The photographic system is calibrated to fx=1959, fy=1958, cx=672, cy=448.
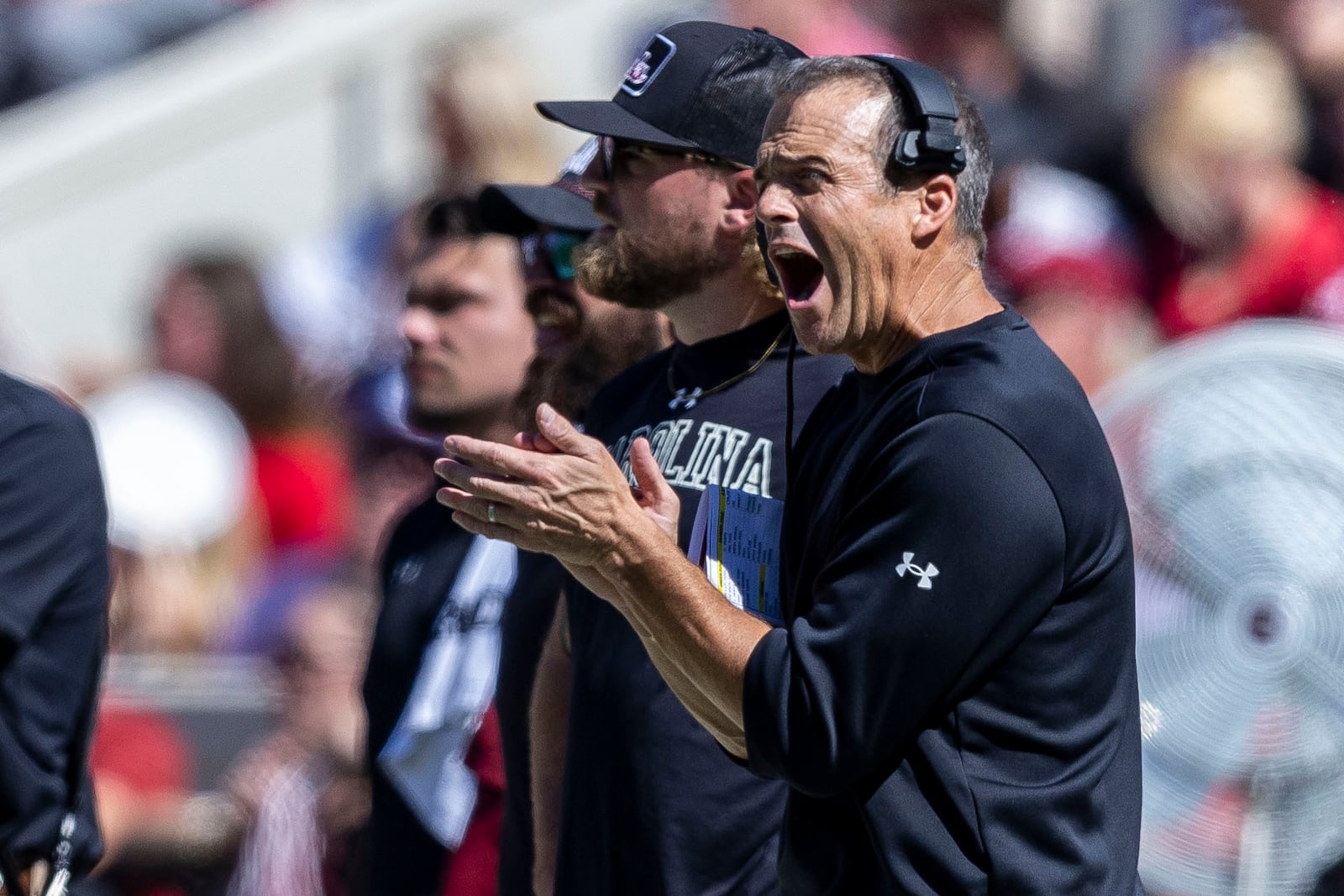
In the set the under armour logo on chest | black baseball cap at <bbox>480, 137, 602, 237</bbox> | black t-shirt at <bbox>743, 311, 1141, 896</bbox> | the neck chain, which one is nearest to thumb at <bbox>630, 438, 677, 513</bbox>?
black t-shirt at <bbox>743, 311, 1141, 896</bbox>

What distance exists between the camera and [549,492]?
229cm

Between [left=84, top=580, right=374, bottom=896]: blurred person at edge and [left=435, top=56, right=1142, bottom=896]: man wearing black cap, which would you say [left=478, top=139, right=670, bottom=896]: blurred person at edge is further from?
[left=84, top=580, right=374, bottom=896]: blurred person at edge

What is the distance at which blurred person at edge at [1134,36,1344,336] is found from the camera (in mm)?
5219

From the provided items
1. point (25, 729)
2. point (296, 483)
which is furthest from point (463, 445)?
point (296, 483)

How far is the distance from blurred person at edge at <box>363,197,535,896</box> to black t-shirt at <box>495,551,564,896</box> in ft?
0.96

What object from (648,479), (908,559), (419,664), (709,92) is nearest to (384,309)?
Answer: (419,664)

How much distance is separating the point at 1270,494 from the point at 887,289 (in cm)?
140

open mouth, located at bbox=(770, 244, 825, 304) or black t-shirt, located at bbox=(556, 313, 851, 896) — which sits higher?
open mouth, located at bbox=(770, 244, 825, 304)

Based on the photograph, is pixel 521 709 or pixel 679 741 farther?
pixel 521 709

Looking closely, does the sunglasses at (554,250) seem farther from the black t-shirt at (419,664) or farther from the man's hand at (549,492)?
the man's hand at (549,492)

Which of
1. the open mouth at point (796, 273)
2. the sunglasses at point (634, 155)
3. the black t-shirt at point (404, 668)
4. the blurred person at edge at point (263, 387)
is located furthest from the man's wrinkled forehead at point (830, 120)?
the blurred person at edge at point (263, 387)

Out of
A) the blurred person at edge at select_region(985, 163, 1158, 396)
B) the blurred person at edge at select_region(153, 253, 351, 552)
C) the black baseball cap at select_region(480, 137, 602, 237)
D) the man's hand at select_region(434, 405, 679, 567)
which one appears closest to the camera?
the man's hand at select_region(434, 405, 679, 567)

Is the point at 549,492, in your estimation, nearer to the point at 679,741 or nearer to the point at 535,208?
the point at 679,741

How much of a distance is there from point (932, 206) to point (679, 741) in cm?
101
